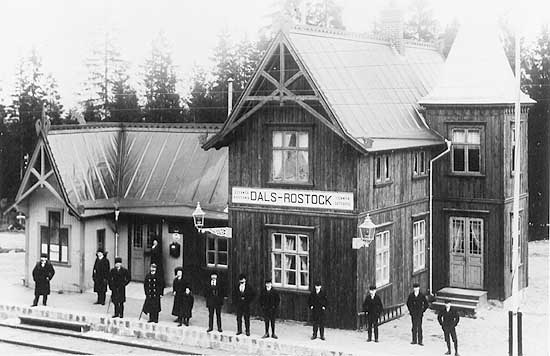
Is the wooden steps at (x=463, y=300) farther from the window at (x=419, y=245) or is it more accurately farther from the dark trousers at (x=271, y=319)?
the dark trousers at (x=271, y=319)

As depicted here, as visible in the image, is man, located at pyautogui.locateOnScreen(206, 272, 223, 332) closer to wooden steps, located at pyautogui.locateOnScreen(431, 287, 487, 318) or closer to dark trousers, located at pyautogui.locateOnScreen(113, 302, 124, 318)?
dark trousers, located at pyautogui.locateOnScreen(113, 302, 124, 318)

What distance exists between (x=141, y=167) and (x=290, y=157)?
30.1 feet

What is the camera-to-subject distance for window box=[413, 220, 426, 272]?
2805 cm

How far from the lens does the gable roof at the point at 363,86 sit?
80.1 feet

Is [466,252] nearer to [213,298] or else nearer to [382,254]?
[382,254]

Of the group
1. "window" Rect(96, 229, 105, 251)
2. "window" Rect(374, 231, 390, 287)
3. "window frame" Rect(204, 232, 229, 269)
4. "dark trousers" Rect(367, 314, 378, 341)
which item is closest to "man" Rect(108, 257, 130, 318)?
"window frame" Rect(204, 232, 229, 269)

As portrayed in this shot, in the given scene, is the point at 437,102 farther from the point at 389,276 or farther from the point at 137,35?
the point at 137,35

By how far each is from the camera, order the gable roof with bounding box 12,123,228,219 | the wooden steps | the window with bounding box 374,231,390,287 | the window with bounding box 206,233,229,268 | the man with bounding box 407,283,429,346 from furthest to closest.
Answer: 1. the gable roof with bounding box 12,123,228,219
2. the window with bounding box 206,233,229,268
3. the wooden steps
4. the window with bounding box 374,231,390,287
5. the man with bounding box 407,283,429,346

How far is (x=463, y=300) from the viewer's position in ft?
89.3

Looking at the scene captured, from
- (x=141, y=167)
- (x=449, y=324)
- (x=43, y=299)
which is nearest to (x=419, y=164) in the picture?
(x=449, y=324)

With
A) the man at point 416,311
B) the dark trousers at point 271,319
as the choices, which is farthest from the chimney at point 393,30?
the dark trousers at point 271,319

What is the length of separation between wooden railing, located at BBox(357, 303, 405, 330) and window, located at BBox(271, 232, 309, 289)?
1.94 metres

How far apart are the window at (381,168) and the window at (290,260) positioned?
9.45 ft

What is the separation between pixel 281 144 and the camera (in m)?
25.4
